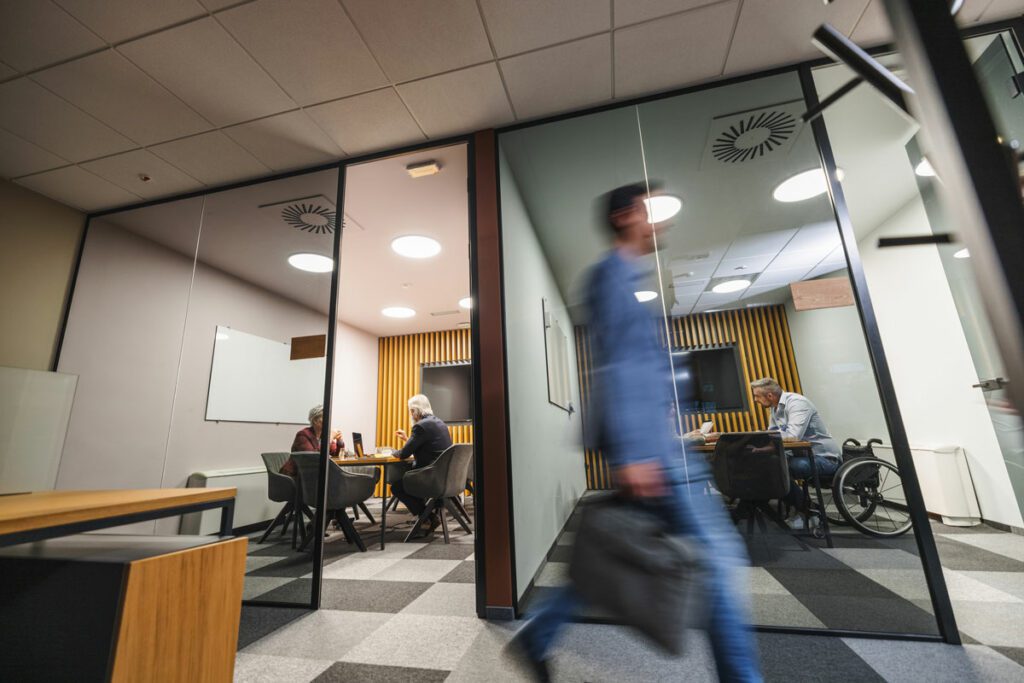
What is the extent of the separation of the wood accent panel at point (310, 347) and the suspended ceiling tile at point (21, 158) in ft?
6.99

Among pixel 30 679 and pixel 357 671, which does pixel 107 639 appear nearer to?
pixel 30 679

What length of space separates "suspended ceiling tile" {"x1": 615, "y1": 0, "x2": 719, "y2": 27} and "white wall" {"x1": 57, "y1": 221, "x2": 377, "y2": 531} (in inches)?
100

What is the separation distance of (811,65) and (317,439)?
12.4 feet

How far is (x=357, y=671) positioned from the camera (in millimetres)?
1759

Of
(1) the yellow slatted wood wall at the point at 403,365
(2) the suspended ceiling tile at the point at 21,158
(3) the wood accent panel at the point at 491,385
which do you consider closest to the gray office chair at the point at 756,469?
(3) the wood accent panel at the point at 491,385

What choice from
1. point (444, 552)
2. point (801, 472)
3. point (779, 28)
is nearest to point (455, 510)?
point (444, 552)

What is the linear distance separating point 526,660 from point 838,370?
2013 mm

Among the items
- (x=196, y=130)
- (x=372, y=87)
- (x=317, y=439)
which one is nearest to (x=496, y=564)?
(x=317, y=439)

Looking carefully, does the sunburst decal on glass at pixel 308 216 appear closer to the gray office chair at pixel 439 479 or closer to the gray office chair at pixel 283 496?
the gray office chair at pixel 283 496

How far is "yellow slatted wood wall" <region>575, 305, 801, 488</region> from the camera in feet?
7.02

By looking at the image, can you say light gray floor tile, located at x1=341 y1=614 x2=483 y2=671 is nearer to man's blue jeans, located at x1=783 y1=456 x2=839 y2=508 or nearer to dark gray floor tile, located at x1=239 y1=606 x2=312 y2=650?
dark gray floor tile, located at x1=239 y1=606 x2=312 y2=650

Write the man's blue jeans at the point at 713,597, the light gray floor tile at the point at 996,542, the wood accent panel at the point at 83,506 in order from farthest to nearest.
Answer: the light gray floor tile at the point at 996,542 < the man's blue jeans at the point at 713,597 < the wood accent panel at the point at 83,506

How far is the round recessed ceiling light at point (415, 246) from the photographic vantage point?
14.4ft

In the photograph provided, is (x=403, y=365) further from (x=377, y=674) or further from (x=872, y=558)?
(x=872, y=558)
